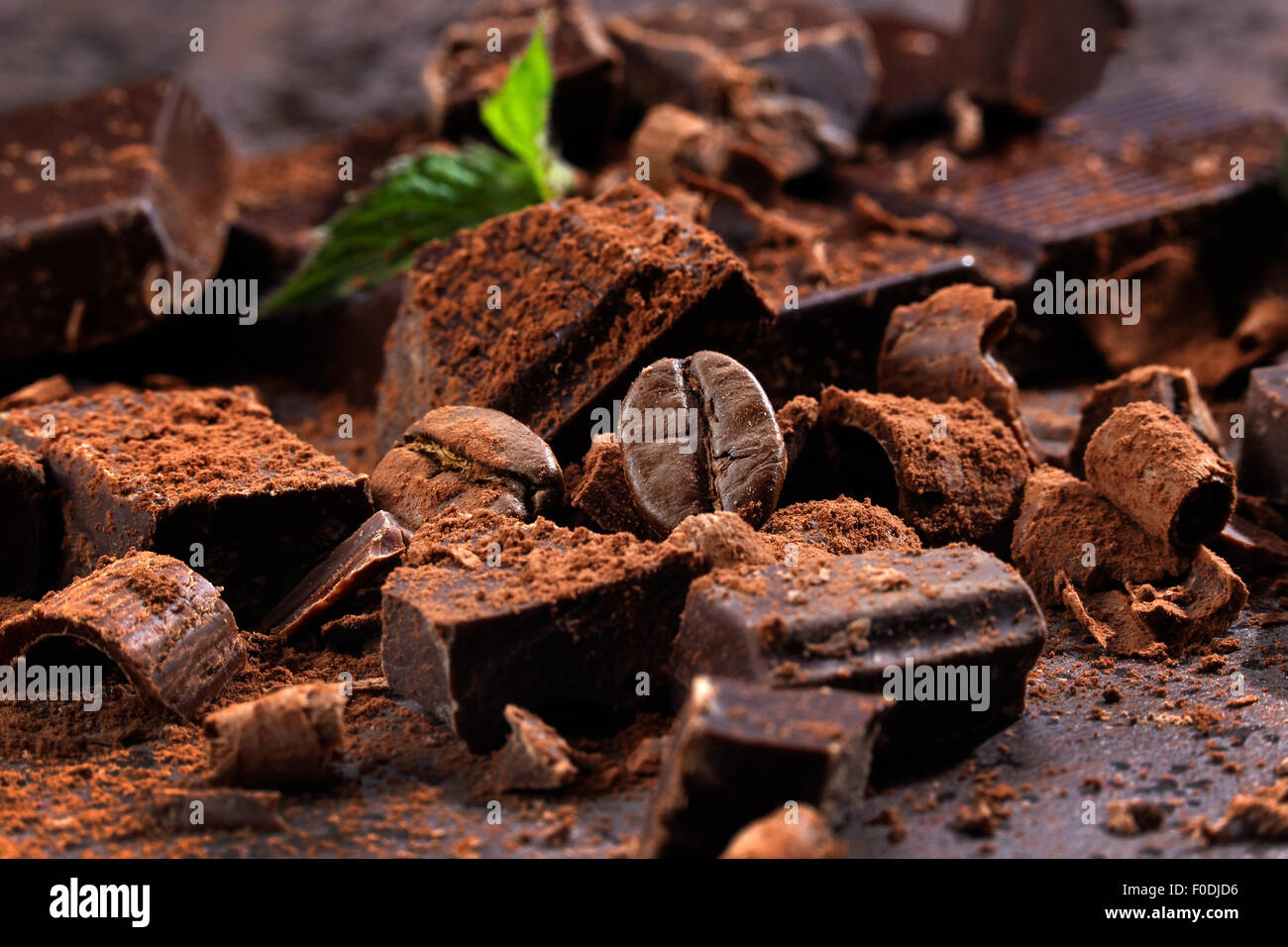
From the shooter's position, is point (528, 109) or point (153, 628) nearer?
point (153, 628)

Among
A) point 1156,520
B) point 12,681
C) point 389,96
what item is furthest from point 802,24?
point 12,681

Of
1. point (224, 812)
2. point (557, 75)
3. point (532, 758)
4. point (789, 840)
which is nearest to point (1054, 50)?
point (557, 75)

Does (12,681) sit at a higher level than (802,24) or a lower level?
lower

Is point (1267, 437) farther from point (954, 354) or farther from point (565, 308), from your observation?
point (565, 308)

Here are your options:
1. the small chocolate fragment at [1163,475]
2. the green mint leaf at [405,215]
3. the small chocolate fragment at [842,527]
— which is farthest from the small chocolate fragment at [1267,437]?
the green mint leaf at [405,215]

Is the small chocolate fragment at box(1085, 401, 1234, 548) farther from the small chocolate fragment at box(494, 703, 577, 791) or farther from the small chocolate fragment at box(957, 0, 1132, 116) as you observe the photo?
the small chocolate fragment at box(957, 0, 1132, 116)

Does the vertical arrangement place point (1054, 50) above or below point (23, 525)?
above

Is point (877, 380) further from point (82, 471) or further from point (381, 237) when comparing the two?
point (82, 471)
